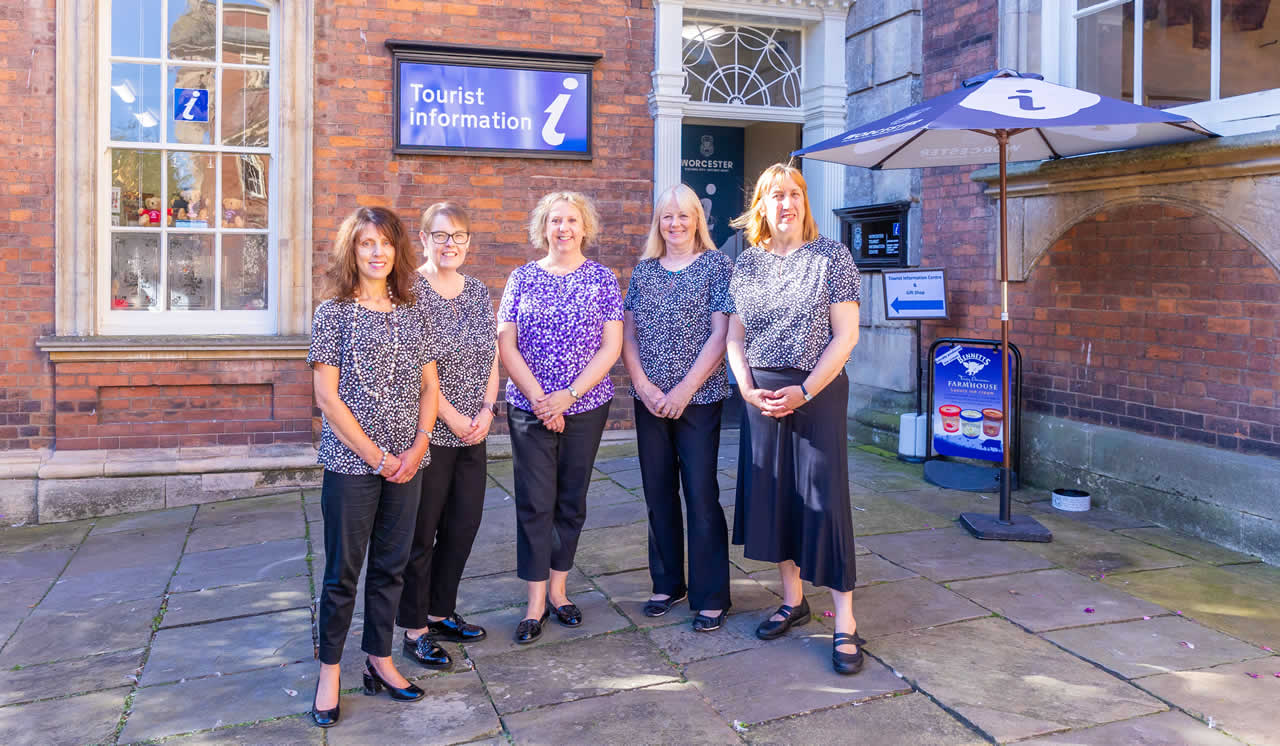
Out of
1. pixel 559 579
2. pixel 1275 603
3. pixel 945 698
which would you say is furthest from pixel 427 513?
pixel 1275 603

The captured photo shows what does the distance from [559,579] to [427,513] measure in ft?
2.52

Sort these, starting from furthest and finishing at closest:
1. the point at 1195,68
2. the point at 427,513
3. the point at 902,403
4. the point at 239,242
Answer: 1. the point at 902,403
2. the point at 239,242
3. the point at 1195,68
4. the point at 427,513

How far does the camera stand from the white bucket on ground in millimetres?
5963

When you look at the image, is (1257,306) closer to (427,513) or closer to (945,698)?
(945,698)

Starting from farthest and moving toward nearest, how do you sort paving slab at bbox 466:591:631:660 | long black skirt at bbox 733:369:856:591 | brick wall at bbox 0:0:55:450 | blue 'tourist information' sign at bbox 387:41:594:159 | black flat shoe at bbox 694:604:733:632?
blue 'tourist information' sign at bbox 387:41:594:159
brick wall at bbox 0:0:55:450
black flat shoe at bbox 694:604:733:632
paving slab at bbox 466:591:631:660
long black skirt at bbox 733:369:856:591

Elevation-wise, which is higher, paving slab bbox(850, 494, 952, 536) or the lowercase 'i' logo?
the lowercase 'i' logo

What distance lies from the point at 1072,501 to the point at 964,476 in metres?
0.86

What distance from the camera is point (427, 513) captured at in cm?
368

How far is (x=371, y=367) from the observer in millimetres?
3266

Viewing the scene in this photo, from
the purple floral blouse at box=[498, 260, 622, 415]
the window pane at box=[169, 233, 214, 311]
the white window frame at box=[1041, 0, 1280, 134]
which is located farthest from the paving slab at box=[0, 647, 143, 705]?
the white window frame at box=[1041, 0, 1280, 134]

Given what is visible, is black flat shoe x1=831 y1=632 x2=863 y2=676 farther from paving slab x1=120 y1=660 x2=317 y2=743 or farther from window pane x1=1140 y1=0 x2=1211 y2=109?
window pane x1=1140 y1=0 x2=1211 y2=109

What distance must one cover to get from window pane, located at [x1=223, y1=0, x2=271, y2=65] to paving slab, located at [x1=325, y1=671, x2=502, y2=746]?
17.2ft

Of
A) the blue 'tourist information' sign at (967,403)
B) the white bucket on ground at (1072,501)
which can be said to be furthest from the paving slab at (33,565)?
the white bucket on ground at (1072,501)

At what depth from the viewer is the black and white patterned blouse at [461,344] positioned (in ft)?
11.9
